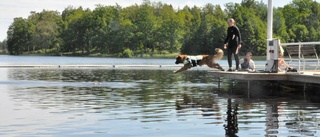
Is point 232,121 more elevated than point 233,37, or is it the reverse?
point 233,37

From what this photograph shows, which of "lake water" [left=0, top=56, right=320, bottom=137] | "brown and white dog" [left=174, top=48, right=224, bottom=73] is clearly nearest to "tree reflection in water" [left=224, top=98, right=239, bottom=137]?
"lake water" [left=0, top=56, right=320, bottom=137]

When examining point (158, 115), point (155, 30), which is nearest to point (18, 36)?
point (155, 30)

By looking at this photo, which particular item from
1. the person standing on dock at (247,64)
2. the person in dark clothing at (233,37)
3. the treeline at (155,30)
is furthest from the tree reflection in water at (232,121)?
the treeline at (155,30)

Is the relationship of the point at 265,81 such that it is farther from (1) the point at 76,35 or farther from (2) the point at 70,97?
(1) the point at 76,35

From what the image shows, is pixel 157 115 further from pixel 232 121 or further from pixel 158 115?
pixel 232 121

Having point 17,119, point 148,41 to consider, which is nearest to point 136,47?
point 148,41

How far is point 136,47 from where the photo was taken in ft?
411

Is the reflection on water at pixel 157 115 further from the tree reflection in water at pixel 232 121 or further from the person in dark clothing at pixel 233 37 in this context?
the person in dark clothing at pixel 233 37

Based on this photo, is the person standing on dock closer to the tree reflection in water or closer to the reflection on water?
the reflection on water

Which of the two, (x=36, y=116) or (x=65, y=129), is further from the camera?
(x=36, y=116)

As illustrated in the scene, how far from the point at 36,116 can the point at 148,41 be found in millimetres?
112920

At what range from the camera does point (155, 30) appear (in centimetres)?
12788

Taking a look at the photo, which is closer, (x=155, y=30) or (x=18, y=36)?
(x=155, y=30)

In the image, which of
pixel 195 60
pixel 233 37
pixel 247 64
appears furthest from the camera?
pixel 247 64
